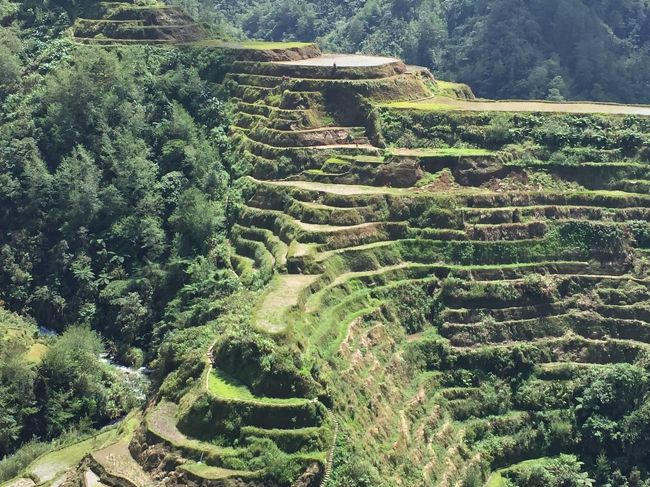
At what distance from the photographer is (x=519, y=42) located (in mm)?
104688

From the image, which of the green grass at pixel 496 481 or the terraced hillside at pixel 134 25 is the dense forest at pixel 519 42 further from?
the green grass at pixel 496 481

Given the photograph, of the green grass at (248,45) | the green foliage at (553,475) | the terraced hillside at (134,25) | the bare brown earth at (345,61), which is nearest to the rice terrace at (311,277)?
the green foliage at (553,475)

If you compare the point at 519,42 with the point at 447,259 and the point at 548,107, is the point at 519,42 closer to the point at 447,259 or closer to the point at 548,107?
the point at 548,107

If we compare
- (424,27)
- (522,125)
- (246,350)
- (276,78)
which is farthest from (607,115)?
(424,27)

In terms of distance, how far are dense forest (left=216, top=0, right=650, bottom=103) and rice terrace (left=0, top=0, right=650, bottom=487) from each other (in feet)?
98.5

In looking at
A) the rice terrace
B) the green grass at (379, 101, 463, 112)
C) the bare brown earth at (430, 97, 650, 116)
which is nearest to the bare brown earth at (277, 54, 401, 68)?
the rice terrace

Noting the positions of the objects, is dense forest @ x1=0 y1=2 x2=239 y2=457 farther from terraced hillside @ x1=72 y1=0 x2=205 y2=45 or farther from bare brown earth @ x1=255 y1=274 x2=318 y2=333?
bare brown earth @ x1=255 y1=274 x2=318 y2=333

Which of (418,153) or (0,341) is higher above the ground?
(418,153)

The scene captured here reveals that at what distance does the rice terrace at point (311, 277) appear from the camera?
3834cm

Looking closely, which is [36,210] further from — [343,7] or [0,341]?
[343,7]

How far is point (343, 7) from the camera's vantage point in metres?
130

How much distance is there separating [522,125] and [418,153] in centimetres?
731

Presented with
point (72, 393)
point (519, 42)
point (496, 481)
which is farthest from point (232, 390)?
point (519, 42)

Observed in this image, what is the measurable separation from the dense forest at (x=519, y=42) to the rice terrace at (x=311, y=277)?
30010 millimetres
